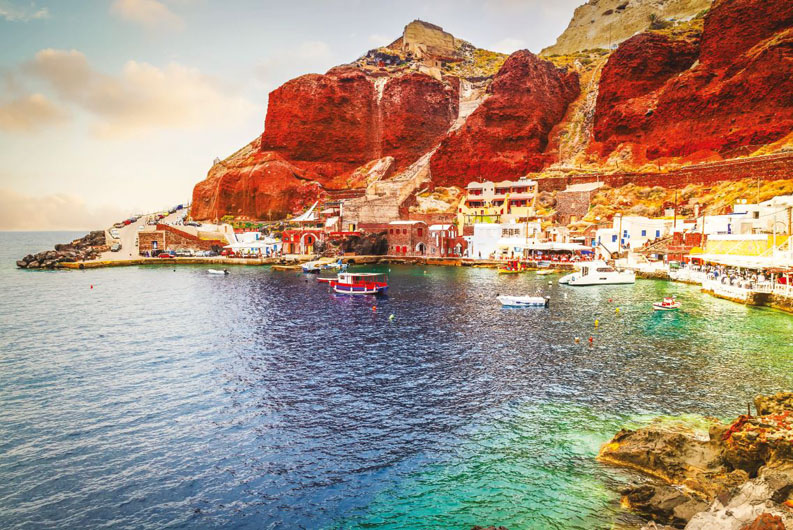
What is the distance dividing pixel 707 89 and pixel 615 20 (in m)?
95.6

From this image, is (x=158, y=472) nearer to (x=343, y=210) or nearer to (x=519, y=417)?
(x=519, y=417)

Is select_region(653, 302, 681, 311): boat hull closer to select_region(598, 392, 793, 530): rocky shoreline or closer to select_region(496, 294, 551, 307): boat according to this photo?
select_region(496, 294, 551, 307): boat

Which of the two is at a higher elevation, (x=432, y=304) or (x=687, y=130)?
(x=687, y=130)

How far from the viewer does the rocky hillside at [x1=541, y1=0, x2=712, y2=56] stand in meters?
149

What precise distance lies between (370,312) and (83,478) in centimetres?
2940

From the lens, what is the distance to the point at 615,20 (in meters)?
170

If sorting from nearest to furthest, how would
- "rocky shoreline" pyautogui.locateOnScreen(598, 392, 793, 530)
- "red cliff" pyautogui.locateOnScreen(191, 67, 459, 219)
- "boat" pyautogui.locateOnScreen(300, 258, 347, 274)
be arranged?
"rocky shoreline" pyautogui.locateOnScreen(598, 392, 793, 530), "boat" pyautogui.locateOnScreen(300, 258, 347, 274), "red cliff" pyautogui.locateOnScreen(191, 67, 459, 219)

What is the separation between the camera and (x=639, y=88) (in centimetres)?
10562

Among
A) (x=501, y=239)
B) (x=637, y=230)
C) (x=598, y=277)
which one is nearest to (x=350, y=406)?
(x=598, y=277)

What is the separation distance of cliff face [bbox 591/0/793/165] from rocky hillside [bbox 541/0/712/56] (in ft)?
172

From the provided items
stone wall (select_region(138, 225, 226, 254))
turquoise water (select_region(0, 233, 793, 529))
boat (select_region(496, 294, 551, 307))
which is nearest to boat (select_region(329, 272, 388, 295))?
turquoise water (select_region(0, 233, 793, 529))

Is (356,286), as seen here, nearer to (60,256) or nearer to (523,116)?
(60,256)

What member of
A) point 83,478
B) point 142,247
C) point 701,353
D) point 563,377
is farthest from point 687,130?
point 142,247

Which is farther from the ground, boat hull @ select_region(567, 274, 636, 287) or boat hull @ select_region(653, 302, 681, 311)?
boat hull @ select_region(567, 274, 636, 287)
